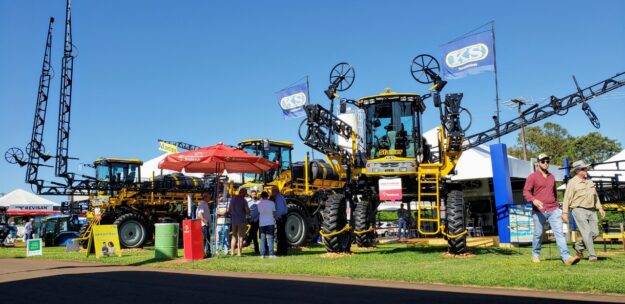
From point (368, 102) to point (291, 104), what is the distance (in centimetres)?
1658

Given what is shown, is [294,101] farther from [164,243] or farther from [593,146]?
[593,146]

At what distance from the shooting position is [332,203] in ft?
36.3

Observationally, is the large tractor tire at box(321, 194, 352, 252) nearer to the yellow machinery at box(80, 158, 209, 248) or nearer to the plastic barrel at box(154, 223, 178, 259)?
the plastic barrel at box(154, 223, 178, 259)

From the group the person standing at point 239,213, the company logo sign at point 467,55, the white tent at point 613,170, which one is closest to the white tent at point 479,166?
the white tent at point 613,170

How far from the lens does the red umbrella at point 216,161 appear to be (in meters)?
12.0

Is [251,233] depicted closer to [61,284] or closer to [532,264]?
[61,284]

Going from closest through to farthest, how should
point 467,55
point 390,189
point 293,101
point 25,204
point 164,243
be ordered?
point 390,189 < point 164,243 < point 467,55 < point 293,101 < point 25,204

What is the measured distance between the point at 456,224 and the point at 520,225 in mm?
4359

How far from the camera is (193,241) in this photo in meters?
11.4

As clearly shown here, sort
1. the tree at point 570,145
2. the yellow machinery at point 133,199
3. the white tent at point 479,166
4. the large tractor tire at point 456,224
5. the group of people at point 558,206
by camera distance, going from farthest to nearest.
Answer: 1. the tree at point 570,145
2. the white tent at point 479,166
3. the yellow machinery at point 133,199
4. the large tractor tire at point 456,224
5. the group of people at point 558,206

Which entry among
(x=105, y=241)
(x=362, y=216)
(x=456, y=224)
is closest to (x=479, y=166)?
(x=362, y=216)

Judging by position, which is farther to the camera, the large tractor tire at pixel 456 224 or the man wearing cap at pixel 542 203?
the large tractor tire at pixel 456 224

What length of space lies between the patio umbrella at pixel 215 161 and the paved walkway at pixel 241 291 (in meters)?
3.94

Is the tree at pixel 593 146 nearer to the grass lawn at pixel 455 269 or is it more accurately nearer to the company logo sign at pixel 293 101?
the company logo sign at pixel 293 101
